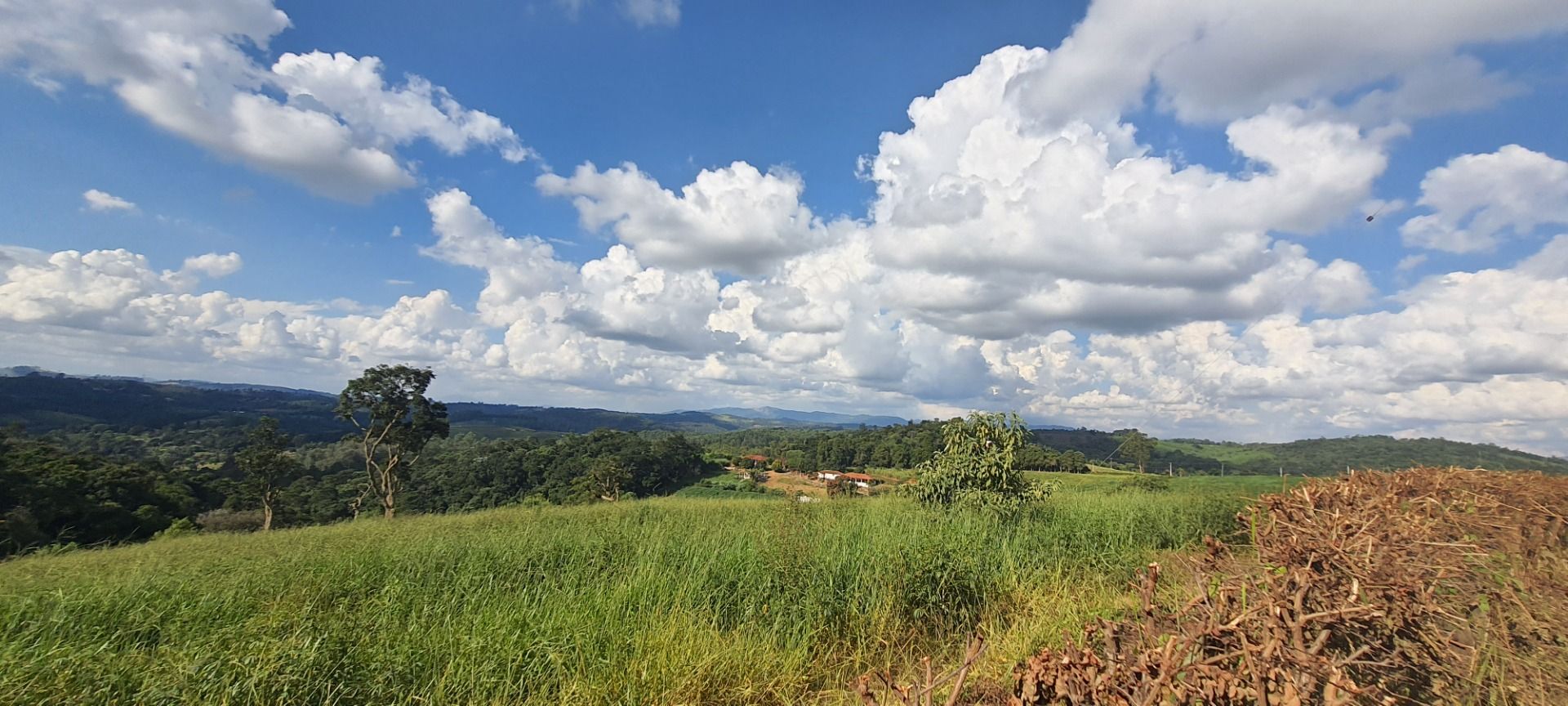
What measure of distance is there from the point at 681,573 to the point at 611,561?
1.40 m

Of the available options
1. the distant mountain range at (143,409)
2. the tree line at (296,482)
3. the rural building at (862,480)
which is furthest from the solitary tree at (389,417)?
the distant mountain range at (143,409)

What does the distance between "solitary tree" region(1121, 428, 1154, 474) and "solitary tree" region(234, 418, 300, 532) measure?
4832 centimetres

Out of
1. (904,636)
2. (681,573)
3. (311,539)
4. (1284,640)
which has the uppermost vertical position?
(1284,640)

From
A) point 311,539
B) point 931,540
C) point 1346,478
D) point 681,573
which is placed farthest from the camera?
point 311,539

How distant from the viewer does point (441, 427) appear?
107ft

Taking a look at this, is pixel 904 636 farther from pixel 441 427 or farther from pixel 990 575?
pixel 441 427

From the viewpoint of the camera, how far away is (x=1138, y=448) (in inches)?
1626

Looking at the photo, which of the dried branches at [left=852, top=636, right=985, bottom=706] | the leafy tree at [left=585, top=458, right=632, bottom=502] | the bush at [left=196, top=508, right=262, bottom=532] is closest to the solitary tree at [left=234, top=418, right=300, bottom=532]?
the bush at [left=196, top=508, right=262, bottom=532]

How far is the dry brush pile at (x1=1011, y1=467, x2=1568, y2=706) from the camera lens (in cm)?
182

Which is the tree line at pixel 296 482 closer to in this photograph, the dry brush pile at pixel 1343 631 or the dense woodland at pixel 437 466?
the dense woodland at pixel 437 466

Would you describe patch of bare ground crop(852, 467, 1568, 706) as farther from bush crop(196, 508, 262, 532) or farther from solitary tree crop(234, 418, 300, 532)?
bush crop(196, 508, 262, 532)

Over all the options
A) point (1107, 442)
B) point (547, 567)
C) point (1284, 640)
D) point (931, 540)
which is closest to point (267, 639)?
point (547, 567)

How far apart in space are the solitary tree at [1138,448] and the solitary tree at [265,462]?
48.3 meters

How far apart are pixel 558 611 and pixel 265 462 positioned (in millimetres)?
33492
